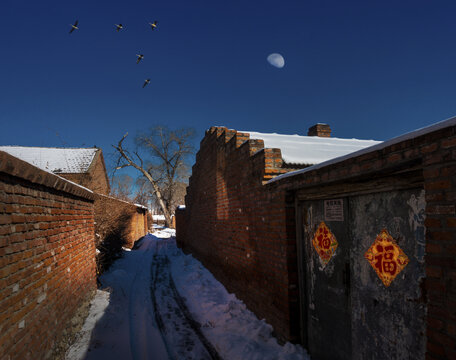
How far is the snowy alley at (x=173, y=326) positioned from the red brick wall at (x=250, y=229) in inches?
12.7

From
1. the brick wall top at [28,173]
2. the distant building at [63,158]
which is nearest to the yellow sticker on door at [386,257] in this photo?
the brick wall top at [28,173]

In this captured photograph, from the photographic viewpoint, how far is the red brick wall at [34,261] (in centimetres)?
244

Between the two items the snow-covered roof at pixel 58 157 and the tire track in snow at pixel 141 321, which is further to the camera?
the snow-covered roof at pixel 58 157

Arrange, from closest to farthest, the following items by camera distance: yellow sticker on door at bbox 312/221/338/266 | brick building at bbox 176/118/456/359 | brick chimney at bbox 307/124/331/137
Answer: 1. brick building at bbox 176/118/456/359
2. yellow sticker on door at bbox 312/221/338/266
3. brick chimney at bbox 307/124/331/137

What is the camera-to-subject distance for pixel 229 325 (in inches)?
195

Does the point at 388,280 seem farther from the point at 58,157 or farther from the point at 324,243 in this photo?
the point at 58,157

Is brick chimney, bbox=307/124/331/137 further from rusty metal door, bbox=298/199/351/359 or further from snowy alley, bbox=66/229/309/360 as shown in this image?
rusty metal door, bbox=298/199/351/359

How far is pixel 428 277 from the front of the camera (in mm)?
2023

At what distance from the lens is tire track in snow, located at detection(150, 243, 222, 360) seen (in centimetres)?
420

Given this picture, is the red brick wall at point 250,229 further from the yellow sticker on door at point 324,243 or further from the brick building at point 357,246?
the yellow sticker on door at point 324,243

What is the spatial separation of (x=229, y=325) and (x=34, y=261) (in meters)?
3.41

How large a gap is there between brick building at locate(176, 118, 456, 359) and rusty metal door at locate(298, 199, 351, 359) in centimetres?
1

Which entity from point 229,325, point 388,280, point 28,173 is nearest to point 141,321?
point 229,325

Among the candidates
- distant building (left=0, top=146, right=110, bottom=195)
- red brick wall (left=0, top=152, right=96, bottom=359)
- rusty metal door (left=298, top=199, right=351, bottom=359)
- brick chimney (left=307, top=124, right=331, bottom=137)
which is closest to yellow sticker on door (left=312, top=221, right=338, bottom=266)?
rusty metal door (left=298, top=199, right=351, bottom=359)
